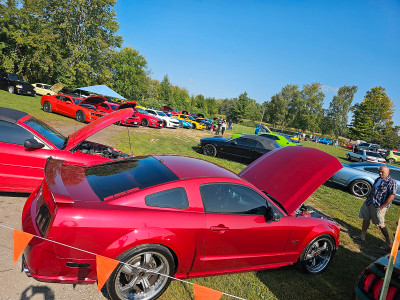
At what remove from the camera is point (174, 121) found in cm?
2123

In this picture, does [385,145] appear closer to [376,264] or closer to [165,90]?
[165,90]

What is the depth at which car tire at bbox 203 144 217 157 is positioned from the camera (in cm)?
1117

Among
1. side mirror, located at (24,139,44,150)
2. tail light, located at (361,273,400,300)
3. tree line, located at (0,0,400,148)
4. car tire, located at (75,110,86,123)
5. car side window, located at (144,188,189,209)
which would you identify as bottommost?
car tire, located at (75,110,86,123)

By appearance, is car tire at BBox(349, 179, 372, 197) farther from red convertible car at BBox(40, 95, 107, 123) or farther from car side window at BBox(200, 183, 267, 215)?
red convertible car at BBox(40, 95, 107, 123)

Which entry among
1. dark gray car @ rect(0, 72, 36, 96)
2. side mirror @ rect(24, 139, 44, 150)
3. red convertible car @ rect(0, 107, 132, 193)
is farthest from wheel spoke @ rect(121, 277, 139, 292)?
dark gray car @ rect(0, 72, 36, 96)

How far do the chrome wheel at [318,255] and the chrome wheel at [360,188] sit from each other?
629cm

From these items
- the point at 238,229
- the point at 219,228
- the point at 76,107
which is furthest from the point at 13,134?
the point at 76,107

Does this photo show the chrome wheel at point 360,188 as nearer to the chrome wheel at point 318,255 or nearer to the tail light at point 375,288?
the chrome wheel at point 318,255

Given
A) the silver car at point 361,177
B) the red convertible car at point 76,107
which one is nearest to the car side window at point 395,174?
the silver car at point 361,177

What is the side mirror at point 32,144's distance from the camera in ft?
13.0

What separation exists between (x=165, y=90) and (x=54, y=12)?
2505 cm

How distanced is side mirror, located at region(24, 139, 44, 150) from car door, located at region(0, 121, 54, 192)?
93mm

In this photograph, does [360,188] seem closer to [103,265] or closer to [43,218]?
[103,265]

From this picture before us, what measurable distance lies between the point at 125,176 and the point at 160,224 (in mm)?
826
